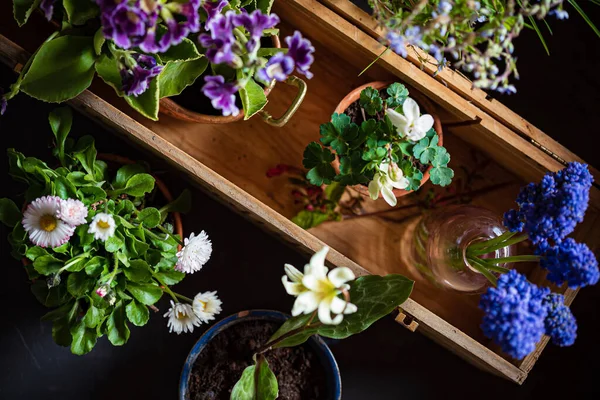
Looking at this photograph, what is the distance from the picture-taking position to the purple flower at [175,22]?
0.86 meters

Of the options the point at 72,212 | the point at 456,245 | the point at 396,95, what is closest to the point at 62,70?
the point at 72,212

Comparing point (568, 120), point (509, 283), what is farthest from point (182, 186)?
point (568, 120)

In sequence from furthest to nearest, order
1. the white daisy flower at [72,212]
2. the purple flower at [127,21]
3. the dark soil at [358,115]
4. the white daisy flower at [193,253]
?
the dark soil at [358,115], the white daisy flower at [193,253], the white daisy flower at [72,212], the purple flower at [127,21]

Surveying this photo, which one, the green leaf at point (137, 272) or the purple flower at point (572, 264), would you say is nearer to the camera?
the purple flower at point (572, 264)

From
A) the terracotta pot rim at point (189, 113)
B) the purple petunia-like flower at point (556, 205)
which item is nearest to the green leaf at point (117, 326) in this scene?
the terracotta pot rim at point (189, 113)

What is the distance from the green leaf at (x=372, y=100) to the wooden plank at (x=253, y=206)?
0.24 metres

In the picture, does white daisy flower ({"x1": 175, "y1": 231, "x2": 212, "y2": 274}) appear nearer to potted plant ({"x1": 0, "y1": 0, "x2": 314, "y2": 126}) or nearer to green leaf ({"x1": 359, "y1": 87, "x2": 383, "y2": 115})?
potted plant ({"x1": 0, "y1": 0, "x2": 314, "y2": 126})

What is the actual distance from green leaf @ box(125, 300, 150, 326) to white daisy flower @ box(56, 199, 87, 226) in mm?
193

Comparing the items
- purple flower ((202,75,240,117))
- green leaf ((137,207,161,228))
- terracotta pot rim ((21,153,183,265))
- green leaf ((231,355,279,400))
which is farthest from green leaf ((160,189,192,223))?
purple flower ((202,75,240,117))

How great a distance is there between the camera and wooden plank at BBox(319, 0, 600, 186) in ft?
3.93

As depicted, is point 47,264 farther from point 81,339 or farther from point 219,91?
point 219,91

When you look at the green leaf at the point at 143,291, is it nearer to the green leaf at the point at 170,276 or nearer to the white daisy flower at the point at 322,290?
the green leaf at the point at 170,276

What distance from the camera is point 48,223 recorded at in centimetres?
108

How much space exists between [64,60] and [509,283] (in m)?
0.76
